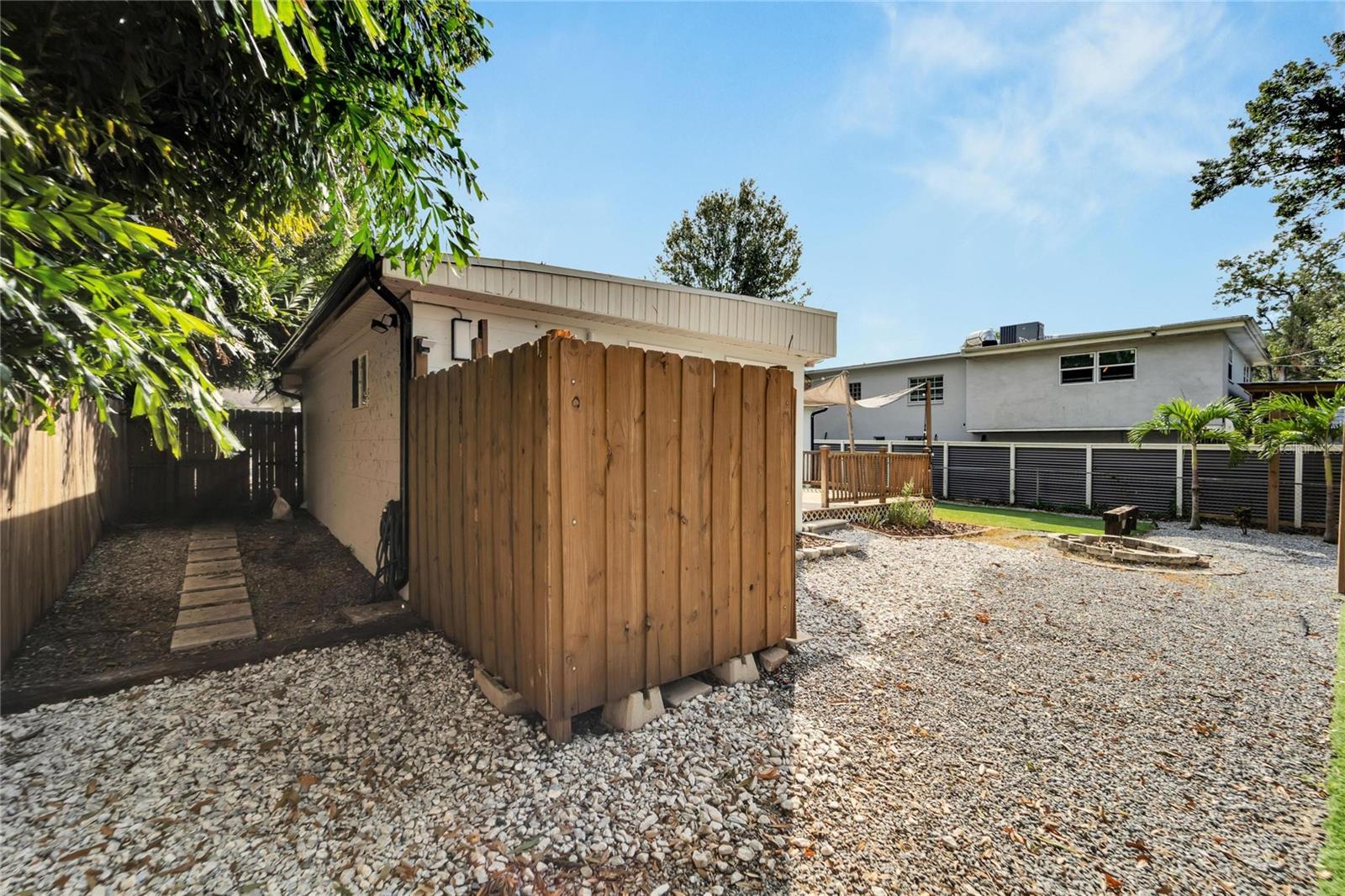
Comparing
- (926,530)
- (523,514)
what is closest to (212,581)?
(523,514)

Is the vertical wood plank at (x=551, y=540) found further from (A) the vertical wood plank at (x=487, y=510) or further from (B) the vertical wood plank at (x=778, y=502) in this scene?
(B) the vertical wood plank at (x=778, y=502)

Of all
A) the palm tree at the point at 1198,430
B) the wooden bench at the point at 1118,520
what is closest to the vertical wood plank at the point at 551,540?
the wooden bench at the point at 1118,520

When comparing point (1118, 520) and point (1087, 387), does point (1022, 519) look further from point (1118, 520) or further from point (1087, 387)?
point (1087, 387)

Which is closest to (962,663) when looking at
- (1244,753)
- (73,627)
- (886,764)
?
(1244,753)

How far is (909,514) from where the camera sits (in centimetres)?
860

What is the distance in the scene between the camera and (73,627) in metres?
3.61

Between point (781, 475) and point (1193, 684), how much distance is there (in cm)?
286

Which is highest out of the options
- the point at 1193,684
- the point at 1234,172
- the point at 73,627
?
the point at 1234,172

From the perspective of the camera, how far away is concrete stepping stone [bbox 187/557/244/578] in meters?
5.32

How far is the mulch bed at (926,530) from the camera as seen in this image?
8.13 metres

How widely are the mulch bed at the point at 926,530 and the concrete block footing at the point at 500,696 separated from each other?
6836 mm

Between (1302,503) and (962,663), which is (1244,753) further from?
(1302,503)

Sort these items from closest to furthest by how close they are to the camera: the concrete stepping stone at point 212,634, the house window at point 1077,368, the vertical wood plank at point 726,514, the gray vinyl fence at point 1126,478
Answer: the vertical wood plank at point 726,514
the concrete stepping stone at point 212,634
the gray vinyl fence at point 1126,478
the house window at point 1077,368

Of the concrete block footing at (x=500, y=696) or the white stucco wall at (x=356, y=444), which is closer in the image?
the concrete block footing at (x=500, y=696)
